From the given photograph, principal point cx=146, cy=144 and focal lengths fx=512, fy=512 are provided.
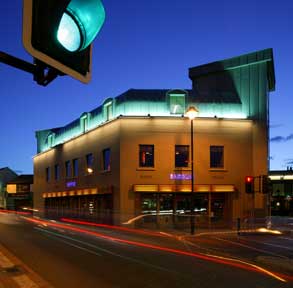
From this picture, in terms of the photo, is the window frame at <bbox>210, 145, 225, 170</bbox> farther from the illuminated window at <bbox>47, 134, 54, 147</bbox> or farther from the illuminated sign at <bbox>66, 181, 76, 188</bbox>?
the illuminated window at <bbox>47, 134, 54, 147</bbox>

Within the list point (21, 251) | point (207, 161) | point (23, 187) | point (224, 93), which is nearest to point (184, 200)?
point (207, 161)

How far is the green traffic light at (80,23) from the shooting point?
2734mm

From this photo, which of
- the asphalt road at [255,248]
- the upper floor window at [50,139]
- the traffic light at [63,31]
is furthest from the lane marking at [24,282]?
the upper floor window at [50,139]

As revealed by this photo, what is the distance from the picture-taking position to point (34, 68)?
2836 millimetres

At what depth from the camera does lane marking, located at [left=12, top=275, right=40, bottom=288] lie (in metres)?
10.7

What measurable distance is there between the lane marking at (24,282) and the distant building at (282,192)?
5684 centimetres

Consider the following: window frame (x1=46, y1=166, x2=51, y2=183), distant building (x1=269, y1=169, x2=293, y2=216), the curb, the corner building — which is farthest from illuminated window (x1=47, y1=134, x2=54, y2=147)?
the curb

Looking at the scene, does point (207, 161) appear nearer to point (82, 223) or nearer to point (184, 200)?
point (184, 200)

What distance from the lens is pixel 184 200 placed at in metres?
37.1

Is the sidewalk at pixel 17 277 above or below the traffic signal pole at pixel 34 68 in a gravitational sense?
below

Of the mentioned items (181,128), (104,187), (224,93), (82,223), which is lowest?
(82,223)

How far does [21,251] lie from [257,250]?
31.0ft

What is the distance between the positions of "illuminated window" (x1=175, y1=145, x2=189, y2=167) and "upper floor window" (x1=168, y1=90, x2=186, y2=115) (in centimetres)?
249

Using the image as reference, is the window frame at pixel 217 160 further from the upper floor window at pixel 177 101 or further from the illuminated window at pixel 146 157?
the illuminated window at pixel 146 157
